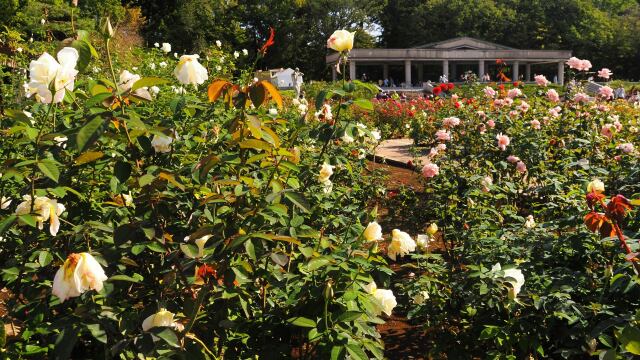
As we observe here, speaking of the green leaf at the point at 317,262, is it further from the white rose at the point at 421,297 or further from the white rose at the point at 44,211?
the white rose at the point at 421,297

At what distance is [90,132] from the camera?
48.2 inches

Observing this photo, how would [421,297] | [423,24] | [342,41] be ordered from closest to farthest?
1. [342,41]
2. [421,297]
3. [423,24]

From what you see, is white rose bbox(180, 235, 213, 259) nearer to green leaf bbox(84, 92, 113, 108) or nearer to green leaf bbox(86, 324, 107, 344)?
green leaf bbox(86, 324, 107, 344)

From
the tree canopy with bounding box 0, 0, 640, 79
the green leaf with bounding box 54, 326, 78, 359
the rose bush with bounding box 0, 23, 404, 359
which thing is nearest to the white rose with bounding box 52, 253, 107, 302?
the rose bush with bounding box 0, 23, 404, 359

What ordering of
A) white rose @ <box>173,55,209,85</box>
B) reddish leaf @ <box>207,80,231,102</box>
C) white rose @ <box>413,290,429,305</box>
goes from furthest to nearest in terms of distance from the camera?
white rose @ <box>413,290,429,305</box>
white rose @ <box>173,55,209,85</box>
reddish leaf @ <box>207,80,231,102</box>

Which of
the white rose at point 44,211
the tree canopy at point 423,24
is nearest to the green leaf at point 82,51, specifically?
the white rose at point 44,211

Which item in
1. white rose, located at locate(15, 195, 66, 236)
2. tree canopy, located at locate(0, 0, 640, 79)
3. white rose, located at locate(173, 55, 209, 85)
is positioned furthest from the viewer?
tree canopy, located at locate(0, 0, 640, 79)

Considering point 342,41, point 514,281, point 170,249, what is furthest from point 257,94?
point 514,281

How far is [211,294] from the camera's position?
1565 mm

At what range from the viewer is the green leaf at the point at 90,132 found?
1.20m

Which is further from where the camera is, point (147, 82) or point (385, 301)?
point (385, 301)

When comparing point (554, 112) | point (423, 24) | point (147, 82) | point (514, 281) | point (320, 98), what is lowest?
point (423, 24)

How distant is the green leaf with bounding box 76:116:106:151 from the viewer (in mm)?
1199

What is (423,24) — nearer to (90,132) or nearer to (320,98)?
(320,98)
